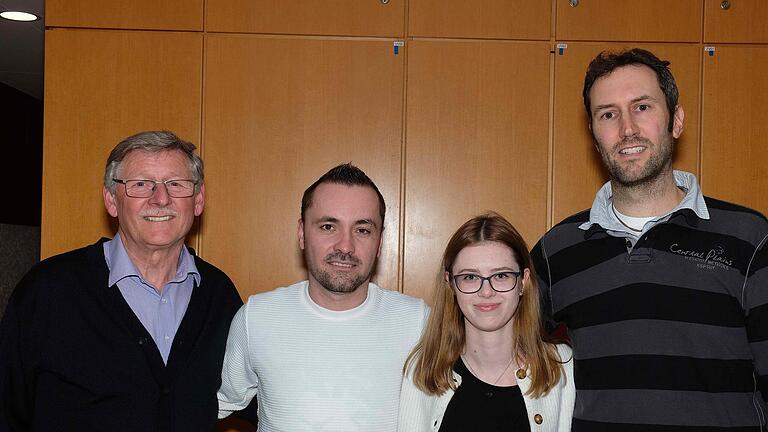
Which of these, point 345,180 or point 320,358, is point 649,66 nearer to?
point 345,180

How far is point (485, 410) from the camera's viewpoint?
7.33ft

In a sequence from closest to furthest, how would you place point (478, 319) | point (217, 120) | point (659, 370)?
point (659, 370), point (478, 319), point (217, 120)

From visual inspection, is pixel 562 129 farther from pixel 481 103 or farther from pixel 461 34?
pixel 461 34

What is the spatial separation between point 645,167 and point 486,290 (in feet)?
2.01

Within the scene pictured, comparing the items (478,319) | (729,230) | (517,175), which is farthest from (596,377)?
(517,175)

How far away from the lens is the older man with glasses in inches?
87.0

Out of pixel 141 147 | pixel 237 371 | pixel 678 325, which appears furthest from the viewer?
pixel 237 371

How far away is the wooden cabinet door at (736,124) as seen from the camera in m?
4.02

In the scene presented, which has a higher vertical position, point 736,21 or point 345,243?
point 736,21

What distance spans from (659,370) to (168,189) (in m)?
1.65

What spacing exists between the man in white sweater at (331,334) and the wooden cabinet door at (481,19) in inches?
69.6

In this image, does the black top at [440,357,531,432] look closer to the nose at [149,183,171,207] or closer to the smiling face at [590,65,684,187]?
the smiling face at [590,65,684,187]

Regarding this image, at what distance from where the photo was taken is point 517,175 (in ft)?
13.2

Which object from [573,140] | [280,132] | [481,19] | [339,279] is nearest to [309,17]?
[280,132]
